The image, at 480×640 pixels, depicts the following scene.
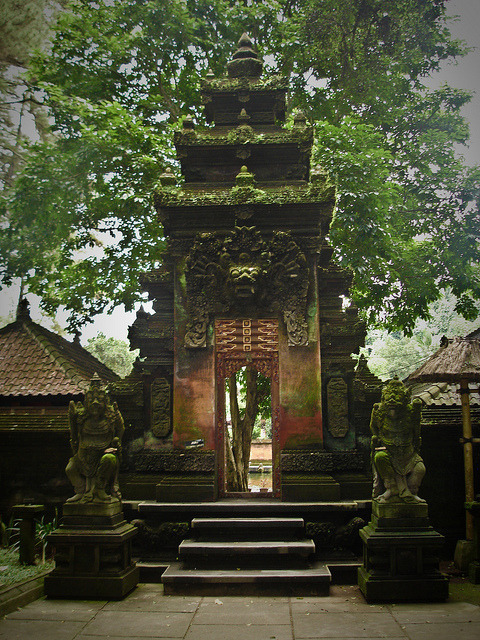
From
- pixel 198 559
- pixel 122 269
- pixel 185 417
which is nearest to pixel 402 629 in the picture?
pixel 198 559

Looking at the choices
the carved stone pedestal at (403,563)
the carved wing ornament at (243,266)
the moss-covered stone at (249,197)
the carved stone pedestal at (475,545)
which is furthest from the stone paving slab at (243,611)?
the moss-covered stone at (249,197)

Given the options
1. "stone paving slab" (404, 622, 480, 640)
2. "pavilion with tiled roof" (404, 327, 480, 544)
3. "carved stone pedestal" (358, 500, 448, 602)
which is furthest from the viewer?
"pavilion with tiled roof" (404, 327, 480, 544)

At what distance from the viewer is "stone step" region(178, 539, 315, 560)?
21.6ft

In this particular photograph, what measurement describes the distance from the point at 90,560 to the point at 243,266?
15.5 ft

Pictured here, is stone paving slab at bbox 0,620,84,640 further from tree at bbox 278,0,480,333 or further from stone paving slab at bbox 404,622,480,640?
tree at bbox 278,0,480,333

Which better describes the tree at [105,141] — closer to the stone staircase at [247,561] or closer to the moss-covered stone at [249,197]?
the moss-covered stone at [249,197]

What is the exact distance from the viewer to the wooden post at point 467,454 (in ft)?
26.5

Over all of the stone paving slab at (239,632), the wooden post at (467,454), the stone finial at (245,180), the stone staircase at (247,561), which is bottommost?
the stone paving slab at (239,632)

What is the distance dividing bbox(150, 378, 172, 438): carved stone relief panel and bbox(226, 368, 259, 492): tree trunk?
17.1 feet

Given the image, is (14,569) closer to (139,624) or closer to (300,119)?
(139,624)

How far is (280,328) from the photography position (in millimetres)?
8461

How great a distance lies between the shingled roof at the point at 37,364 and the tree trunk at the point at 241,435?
12.1 feet

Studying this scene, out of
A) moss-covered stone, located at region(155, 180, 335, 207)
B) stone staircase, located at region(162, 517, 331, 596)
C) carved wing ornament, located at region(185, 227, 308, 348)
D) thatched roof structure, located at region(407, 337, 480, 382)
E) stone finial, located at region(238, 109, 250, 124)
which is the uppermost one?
stone finial, located at region(238, 109, 250, 124)

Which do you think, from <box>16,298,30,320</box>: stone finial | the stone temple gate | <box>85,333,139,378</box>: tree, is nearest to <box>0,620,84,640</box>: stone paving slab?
the stone temple gate
